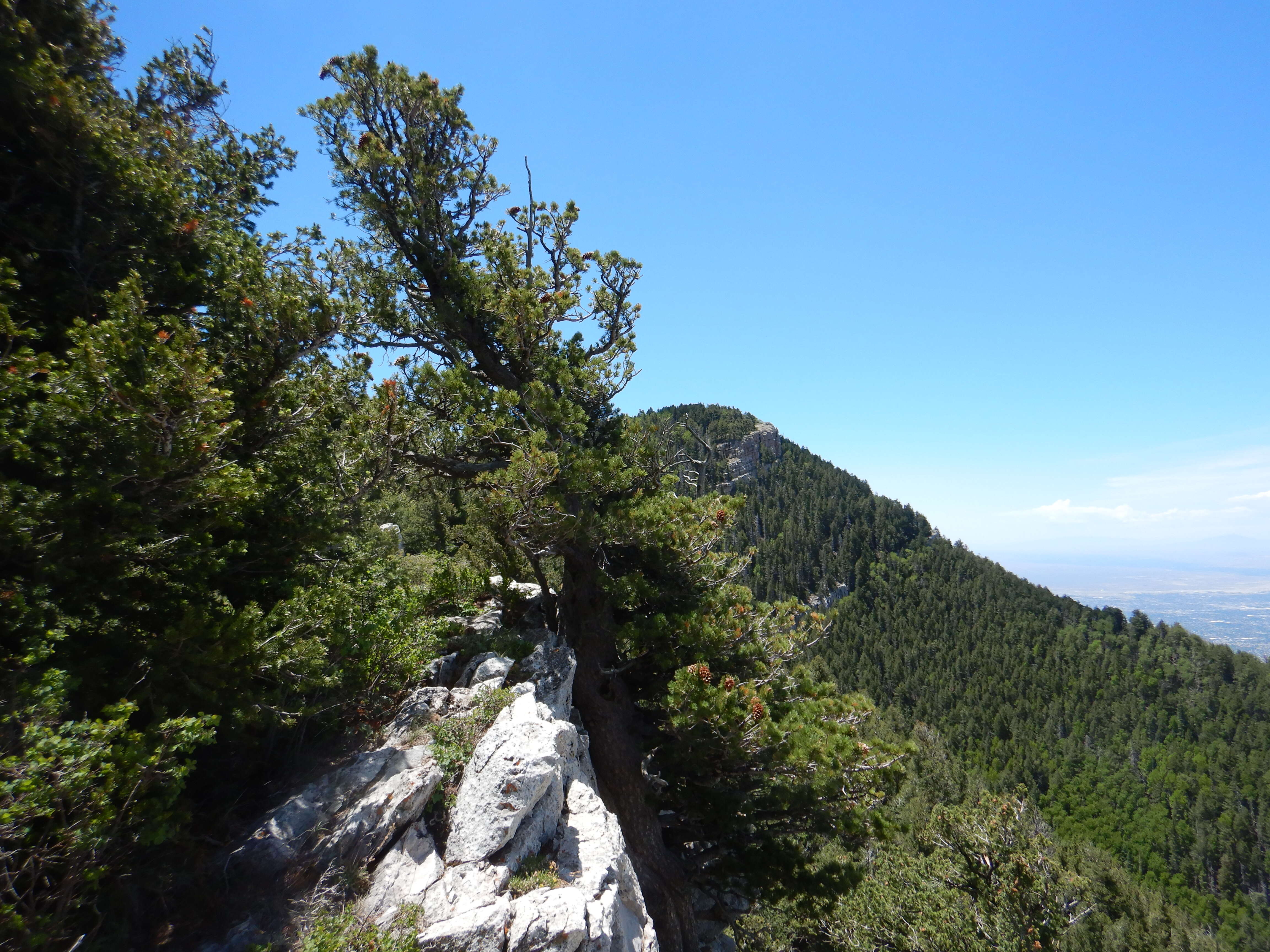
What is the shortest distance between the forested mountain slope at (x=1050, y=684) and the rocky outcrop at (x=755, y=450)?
10.1 feet

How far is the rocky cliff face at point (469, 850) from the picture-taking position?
227 inches

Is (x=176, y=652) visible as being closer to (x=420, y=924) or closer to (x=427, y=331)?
(x=420, y=924)

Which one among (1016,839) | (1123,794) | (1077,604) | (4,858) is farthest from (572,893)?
(1077,604)

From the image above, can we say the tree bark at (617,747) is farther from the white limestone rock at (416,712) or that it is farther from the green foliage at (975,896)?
the green foliage at (975,896)

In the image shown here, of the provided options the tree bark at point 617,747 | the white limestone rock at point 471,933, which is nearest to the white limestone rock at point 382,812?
the white limestone rock at point 471,933

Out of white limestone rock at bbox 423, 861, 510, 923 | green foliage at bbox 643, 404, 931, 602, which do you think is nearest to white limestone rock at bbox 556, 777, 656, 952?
white limestone rock at bbox 423, 861, 510, 923

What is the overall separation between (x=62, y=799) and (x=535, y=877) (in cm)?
459

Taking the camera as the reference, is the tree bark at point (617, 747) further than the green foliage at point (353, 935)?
Yes

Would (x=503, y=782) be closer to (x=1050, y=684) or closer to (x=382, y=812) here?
(x=382, y=812)

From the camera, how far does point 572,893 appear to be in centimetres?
619

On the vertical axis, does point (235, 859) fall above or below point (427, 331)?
below

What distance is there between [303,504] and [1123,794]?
12522 centimetres

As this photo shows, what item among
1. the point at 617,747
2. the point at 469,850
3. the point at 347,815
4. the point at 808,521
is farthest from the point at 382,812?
the point at 808,521

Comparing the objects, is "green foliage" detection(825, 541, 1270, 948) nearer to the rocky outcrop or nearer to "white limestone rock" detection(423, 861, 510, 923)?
the rocky outcrop
